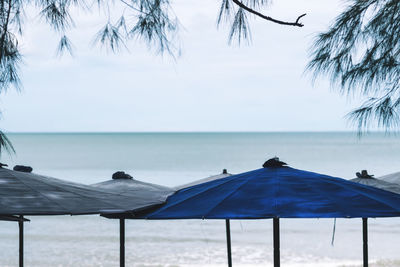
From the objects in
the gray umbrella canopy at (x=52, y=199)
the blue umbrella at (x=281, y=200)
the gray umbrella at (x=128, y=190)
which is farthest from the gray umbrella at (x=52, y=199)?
the gray umbrella at (x=128, y=190)

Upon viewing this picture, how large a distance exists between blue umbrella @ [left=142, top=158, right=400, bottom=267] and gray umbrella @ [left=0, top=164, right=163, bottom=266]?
0.30 metres

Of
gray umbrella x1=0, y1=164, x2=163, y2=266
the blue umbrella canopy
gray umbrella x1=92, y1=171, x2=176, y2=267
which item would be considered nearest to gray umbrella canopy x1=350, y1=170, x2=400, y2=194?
the blue umbrella canopy

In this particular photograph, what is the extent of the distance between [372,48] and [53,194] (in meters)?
3.42

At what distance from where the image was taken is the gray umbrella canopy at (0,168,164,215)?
3715mm

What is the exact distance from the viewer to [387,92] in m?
5.69

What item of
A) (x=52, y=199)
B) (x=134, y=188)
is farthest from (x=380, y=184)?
(x=52, y=199)

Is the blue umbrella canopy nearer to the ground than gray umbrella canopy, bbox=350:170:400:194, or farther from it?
nearer to the ground

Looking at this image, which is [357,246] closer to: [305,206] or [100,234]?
[100,234]

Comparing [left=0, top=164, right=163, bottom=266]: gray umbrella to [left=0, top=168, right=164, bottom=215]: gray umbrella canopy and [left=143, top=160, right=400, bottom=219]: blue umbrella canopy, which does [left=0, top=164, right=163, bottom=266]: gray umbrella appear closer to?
[left=0, top=168, right=164, bottom=215]: gray umbrella canopy

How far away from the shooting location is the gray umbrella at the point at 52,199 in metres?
3.71

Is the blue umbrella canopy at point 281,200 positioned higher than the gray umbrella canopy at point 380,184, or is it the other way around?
the gray umbrella canopy at point 380,184

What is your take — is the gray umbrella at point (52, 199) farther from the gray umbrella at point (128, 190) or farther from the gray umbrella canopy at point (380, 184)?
the gray umbrella canopy at point (380, 184)

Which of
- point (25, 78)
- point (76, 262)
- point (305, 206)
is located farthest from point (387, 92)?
point (76, 262)

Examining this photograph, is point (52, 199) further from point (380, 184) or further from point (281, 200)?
point (380, 184)
